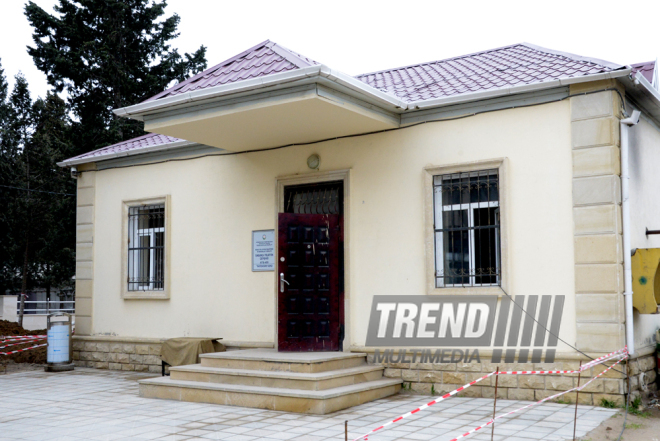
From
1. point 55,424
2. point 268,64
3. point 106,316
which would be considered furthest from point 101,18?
point 55,424

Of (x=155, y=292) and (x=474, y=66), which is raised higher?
(x=474, y=66)

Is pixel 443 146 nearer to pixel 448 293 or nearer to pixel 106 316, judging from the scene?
pixel 448 293

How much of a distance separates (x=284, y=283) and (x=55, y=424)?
346 cm

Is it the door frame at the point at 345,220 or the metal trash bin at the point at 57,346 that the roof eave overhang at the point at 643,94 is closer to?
the door frame at the point at 345,220

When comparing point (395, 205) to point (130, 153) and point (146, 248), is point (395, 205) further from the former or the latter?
point (130, 153)

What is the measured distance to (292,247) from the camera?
29.9 feet

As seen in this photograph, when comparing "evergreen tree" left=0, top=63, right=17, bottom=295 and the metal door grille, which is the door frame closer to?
the metal door grille

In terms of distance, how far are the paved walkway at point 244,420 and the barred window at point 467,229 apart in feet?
5.06

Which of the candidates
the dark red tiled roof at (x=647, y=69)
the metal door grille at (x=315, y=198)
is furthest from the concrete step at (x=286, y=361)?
the dark red tiled roof at (x=647, y=69)

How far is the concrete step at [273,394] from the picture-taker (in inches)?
278

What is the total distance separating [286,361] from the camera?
25.8 ft

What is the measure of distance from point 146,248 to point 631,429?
822 centimetres

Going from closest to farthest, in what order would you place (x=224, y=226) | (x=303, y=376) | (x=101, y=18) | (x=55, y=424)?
(x=55, y=424)
(x=303, y=376)
(x=224, y=226)
(x=101, y=18)

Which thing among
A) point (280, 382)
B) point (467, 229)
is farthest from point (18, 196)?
point (467, 229)
